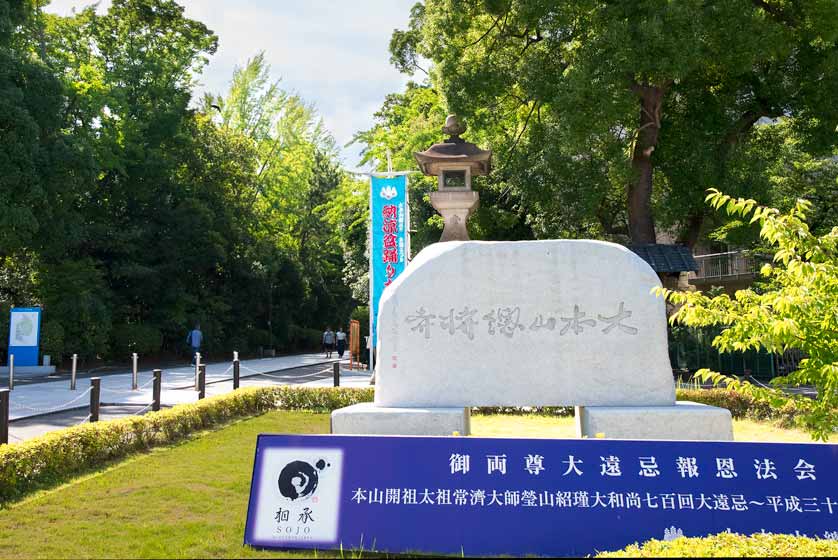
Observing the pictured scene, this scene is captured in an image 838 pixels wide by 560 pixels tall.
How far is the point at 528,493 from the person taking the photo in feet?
16.3

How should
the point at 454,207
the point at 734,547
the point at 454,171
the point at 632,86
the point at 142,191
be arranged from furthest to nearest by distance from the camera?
the point at 142,191 → the point at 632,86 → the point at 454,171 → the point at 454,207 → the point at 734,547

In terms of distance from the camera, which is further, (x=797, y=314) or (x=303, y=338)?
(x=303, y=338)

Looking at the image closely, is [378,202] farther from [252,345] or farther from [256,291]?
[252,345]

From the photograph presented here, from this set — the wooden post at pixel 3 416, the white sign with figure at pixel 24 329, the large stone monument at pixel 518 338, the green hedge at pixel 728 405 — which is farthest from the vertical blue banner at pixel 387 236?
the wooden post at pixel 3 416

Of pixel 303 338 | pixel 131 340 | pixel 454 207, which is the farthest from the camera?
pixel 303 338

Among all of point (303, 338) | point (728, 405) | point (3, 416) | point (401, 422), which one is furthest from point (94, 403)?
point (303, 338)

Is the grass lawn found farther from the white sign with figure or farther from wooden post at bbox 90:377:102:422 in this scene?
the white sign with figure

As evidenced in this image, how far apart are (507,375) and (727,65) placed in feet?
48.0

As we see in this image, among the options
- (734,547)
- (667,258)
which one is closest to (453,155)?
(667,258)

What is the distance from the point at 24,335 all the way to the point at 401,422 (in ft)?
50.1

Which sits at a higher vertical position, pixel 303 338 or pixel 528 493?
pixel 303 338

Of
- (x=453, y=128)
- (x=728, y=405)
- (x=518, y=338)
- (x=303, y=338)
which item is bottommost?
(x=728, y=405)

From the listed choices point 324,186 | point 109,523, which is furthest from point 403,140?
point 109,523

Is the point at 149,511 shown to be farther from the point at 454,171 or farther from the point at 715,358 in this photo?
the point at 715,358
